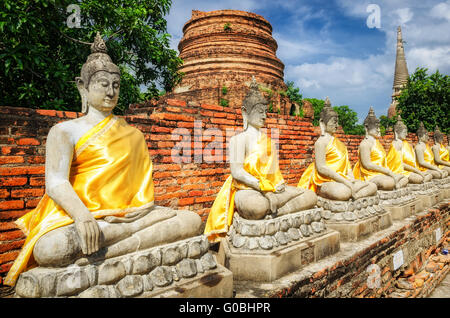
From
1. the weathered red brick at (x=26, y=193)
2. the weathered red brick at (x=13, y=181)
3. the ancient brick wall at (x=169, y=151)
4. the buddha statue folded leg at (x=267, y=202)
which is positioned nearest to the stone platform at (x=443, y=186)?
the ancient brick wall at (x=169, y=151)

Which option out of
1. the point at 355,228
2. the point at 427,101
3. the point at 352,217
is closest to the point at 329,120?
the point at 352,217

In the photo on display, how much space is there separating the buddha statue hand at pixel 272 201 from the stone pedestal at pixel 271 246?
0.11m

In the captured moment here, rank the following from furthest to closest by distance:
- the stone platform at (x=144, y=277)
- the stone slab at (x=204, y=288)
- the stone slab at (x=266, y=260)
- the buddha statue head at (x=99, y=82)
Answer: the stone slab at (x=266, y=260)
the buddha statue head at (x=99, y=82)
the stone slab at (x=204, y=288)
the stone platform at (x=144, y=277)

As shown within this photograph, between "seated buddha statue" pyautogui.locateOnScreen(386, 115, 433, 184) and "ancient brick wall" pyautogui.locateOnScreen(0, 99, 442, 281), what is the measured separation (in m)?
1.60

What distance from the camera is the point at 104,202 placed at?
196 centimetres

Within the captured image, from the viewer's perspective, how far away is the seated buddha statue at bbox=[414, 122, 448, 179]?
689cm

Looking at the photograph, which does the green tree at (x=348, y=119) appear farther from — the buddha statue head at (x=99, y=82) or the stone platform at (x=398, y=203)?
the buddha statue head at (x=99, y=82)

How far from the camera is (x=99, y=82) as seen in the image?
6.72ft

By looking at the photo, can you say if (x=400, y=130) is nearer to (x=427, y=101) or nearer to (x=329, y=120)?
(x=329, y=120)

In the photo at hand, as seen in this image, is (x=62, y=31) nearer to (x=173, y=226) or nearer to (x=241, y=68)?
(x=173, y=226)

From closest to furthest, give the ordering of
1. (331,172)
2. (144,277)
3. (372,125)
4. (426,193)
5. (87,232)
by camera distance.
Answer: (87,232), (144,277), (331,172), (372,125), (426,193)

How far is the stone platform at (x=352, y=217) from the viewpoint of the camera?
3711mm

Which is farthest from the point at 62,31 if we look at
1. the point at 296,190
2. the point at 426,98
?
the point at 426,98

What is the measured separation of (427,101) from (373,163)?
30.6 feet
